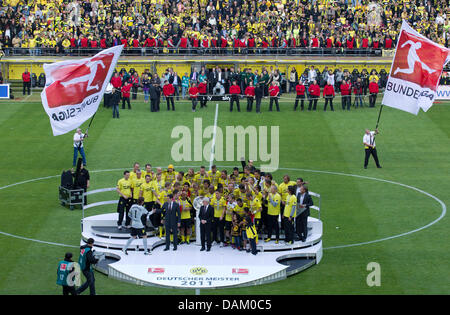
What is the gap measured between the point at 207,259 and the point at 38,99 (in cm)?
2783

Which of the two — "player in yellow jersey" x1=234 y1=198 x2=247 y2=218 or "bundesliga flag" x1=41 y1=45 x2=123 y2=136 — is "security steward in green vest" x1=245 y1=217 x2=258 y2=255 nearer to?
"player in yellow jersey" x1=234 y1=198 x2=247 y2=218

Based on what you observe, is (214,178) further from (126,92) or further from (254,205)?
(126,92)

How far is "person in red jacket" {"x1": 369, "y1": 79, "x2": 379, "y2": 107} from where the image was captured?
149 feet

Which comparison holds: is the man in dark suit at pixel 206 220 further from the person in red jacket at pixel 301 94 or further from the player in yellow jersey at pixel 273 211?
the person in red jacket at pixel 301 94

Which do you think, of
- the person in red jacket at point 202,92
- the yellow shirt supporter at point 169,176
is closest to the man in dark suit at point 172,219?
the yellow shirt supporter at point 169,176

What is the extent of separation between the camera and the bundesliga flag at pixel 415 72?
1074 inches

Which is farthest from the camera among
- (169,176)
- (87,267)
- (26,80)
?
(26,80)

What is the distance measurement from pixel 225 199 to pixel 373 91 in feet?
79.7

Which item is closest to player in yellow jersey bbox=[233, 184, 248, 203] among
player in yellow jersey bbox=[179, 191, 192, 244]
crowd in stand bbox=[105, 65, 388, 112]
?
player in yellow jersey bbox=[179, 191, 192, 244]

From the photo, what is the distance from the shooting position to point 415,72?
27.4m

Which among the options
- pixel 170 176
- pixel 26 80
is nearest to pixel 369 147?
pixel 170 176

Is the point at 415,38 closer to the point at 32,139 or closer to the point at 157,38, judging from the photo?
the point at 32,139

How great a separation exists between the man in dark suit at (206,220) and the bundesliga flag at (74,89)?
4899 millimetres

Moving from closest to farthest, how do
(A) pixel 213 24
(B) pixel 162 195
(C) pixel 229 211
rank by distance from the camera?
(C) pixel 229 211 < (B) pixel 162 195 < (A) pixel 213 24
